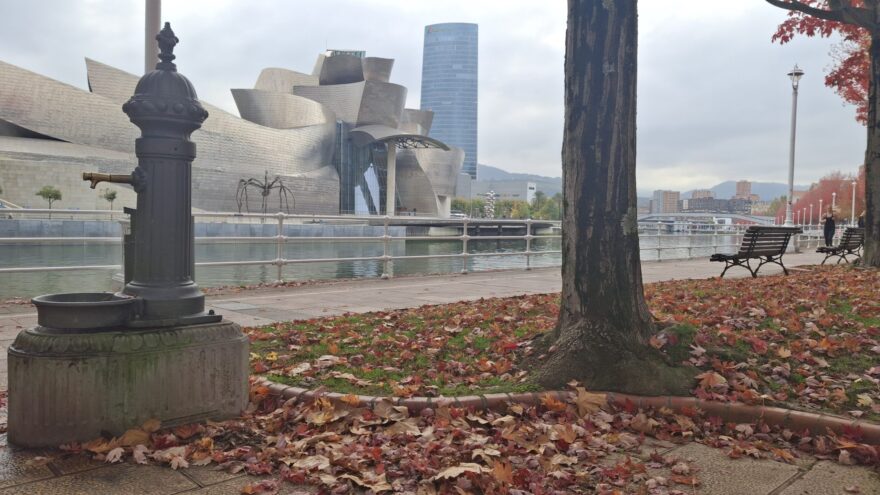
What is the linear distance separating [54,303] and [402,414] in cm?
189

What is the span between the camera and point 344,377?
436 centimetres

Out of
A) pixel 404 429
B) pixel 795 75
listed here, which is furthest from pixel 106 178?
pixel 795 75

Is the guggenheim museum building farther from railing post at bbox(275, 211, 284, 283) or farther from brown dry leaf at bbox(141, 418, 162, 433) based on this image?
brown dry leaf at bbox(141, 418, 162, 433)

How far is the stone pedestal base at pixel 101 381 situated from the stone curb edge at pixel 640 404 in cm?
75

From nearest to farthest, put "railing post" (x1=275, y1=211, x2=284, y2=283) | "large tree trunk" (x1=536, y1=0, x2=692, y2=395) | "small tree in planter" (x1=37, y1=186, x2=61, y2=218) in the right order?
"large tree trunk" (x1=536, y1=0, x2=692, y2=395) < "railing post" (x1=275, y1=211, x2=284, y2=283) < "small tree in planter" (x1=37, y1=186, x2=61, y2=218)

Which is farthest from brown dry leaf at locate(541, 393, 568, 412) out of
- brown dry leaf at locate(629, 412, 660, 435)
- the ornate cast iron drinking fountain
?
the ornate cast iron drinking fountain

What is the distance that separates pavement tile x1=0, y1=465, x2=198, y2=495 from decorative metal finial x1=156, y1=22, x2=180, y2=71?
2.14 metres

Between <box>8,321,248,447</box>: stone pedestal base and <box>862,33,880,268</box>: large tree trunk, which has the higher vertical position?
<box>862,33,880,268</box>: large tree trunk

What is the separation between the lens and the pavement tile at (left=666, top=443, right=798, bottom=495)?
9.21ft

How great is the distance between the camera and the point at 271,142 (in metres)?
77.5

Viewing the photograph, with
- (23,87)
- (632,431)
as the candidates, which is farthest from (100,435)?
(23,87)

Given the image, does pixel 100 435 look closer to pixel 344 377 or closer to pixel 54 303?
pixel 54 303

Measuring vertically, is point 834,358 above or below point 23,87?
below

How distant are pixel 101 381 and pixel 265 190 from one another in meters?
71.8
